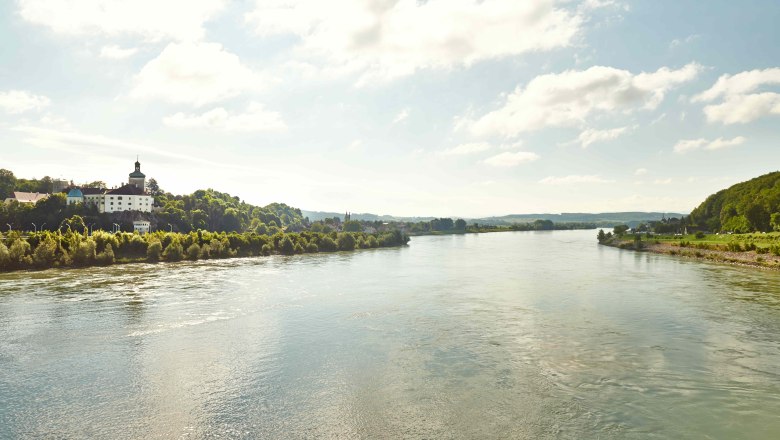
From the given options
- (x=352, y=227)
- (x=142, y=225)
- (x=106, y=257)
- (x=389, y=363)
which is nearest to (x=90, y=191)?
(x=142, y=225)

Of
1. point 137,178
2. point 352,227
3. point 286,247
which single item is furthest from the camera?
point 352,227

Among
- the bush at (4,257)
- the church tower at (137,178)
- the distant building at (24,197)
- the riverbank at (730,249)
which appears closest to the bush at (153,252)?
the bush at (4,257)

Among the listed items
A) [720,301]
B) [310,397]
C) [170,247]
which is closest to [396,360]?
[310,397]

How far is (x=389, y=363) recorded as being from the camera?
78.1ft

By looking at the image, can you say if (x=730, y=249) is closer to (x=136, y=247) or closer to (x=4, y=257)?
(x=136, y=247)

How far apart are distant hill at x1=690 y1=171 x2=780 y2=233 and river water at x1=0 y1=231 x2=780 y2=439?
61.9 m

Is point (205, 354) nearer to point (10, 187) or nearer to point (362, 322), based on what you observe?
point (362, 322)

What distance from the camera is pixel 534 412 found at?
1783 cm

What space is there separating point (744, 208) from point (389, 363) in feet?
391

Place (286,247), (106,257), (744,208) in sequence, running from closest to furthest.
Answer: (106,257) < (286,247) < (744,208)

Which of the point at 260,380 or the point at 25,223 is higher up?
the point at 25,223

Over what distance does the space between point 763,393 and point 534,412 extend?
33.7ft

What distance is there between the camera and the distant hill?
97412mm

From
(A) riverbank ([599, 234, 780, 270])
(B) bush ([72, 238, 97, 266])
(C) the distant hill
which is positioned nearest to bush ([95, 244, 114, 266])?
(B) bush ([72, 238, 97, 266])
